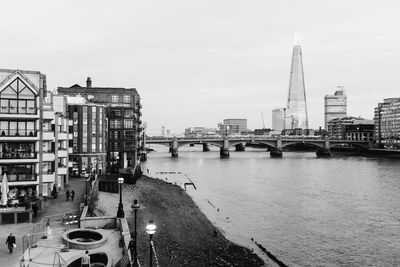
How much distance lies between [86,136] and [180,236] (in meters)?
42.7

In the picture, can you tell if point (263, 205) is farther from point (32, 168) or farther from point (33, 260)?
point (33, 260)

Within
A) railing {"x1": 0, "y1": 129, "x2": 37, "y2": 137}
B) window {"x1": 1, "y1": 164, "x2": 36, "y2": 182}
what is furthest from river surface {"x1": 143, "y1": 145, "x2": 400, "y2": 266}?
railing {"x1": 0, "y1": 129, "x2": 37, "y2": 137}

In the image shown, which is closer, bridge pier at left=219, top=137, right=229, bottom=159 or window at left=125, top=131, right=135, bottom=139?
window at left=125, top=131, right=135, bottom=139

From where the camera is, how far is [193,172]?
392 ft

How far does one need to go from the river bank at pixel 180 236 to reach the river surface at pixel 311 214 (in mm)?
3062

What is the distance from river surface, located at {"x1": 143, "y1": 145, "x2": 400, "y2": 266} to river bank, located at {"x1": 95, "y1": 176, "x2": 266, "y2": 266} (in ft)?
10.0

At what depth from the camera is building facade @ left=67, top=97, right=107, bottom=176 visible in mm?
79000

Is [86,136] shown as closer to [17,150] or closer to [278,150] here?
[17,150]

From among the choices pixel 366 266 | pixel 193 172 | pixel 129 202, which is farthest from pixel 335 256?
pixel 193 172

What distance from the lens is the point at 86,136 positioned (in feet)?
265

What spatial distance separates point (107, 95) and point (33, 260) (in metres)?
93.5

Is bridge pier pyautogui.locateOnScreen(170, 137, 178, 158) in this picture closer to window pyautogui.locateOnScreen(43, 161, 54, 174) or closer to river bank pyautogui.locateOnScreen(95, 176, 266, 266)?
river bank pyautogui.locateOnScreen(95, 176, 266, 266)

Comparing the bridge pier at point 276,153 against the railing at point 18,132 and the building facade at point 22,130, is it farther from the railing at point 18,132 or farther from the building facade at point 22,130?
the railing at point 18,132

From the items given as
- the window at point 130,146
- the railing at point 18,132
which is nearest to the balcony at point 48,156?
the railing at point 18,132
